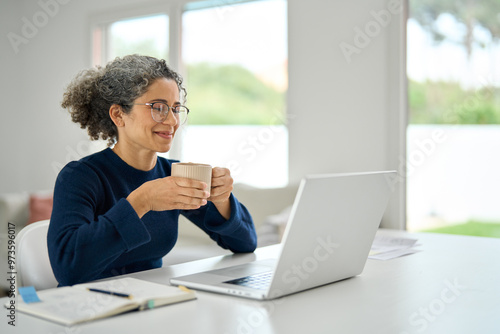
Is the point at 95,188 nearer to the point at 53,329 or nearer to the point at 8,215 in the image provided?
the point at 53,329

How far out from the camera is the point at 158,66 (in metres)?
1.71

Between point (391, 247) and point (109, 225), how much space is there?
91cm

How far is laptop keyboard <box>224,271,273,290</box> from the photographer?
1.18 m

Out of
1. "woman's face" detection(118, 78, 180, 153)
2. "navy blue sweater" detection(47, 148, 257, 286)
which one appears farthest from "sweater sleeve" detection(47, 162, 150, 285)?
"woman's face" detection(118, 78, 180, 153)

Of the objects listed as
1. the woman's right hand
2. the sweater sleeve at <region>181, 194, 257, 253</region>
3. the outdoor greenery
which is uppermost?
the woman's right hand

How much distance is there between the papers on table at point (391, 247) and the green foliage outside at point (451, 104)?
1646mm

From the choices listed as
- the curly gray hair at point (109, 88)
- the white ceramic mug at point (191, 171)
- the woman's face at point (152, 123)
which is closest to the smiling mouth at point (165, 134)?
the woman's face at point (152, 123)

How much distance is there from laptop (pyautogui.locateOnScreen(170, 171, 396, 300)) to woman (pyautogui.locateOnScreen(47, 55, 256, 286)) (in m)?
0.20

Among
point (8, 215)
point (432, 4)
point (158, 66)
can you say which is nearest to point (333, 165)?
point (432, 4)

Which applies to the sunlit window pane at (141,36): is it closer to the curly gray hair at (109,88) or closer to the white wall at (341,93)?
the white wall at (341,93)

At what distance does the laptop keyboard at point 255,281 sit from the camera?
1.18m

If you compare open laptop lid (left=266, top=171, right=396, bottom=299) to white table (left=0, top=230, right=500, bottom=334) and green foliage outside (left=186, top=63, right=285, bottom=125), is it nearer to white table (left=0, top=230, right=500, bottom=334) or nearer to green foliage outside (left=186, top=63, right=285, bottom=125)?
white table (left=0, top=230, right=500, bottom=334)

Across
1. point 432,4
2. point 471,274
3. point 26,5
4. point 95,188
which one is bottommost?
point 471,274

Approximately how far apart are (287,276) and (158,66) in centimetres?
86
